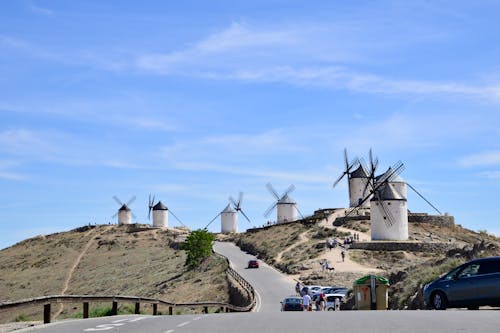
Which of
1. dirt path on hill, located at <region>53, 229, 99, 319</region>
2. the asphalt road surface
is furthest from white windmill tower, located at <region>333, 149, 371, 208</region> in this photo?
the asphalt road surface

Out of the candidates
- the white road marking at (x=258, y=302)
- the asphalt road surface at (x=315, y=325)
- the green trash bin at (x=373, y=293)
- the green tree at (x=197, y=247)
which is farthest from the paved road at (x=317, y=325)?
the green tree at (x=197, y=247)

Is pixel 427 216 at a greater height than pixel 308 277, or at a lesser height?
greater

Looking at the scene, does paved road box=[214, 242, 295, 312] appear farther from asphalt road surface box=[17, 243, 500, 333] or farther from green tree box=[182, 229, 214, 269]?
asphalt road surface box=[17, 243, 500, 333]

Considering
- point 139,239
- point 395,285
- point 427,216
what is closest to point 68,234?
point 139,239

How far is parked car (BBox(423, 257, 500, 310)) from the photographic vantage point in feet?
69.8

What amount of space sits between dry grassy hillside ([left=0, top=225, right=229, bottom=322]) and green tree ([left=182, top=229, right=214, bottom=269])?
128 centimetres

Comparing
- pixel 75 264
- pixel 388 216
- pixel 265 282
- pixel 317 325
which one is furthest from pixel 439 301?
pixel 75 264

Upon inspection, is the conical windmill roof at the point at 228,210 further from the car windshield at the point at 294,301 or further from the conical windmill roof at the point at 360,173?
the car windshield at the point at 294,301

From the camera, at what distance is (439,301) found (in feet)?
74.3

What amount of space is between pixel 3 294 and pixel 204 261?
27.4 meters

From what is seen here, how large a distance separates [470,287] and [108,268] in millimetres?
88622

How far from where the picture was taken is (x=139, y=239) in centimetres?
13162

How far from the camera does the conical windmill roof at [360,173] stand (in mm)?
107125

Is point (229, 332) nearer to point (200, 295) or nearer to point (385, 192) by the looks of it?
point (200, 295)
